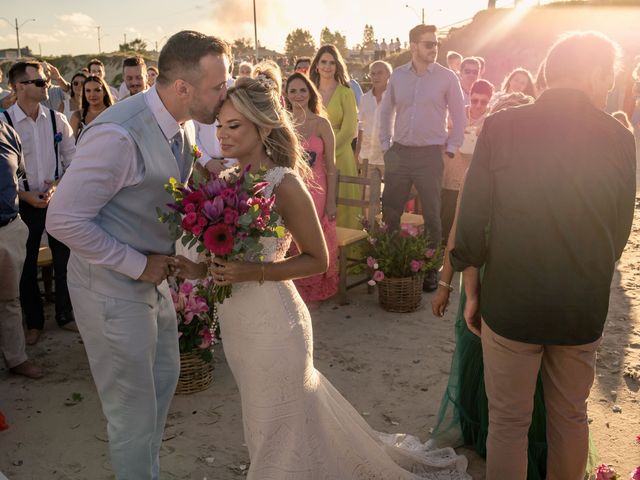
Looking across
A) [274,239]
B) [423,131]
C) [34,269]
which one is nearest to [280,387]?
[274,239]

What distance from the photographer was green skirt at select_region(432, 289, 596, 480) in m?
3.60

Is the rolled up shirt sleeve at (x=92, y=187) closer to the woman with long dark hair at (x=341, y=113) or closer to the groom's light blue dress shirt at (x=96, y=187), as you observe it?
the groom's light blue dress shirt at (x=96, y=187)

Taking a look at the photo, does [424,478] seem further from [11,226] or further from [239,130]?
[11,226]

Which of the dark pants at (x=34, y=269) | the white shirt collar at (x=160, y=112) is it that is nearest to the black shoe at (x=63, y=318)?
the dark pants at (x=34, y=269)

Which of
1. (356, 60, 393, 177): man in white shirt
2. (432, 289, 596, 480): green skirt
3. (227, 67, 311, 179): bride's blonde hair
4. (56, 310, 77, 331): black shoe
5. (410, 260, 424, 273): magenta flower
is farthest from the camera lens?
(356, 60, 393, 177): man in white shirt

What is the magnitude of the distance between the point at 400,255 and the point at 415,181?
0.95 metres

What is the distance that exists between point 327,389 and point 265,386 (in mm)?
415

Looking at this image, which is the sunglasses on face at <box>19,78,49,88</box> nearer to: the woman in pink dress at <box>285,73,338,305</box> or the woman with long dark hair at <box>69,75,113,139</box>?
the woman with long dark hair at <box>69,75,113,139</box>

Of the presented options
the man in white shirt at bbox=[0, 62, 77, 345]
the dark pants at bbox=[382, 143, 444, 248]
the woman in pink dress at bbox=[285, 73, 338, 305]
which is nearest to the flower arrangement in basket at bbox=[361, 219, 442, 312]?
the dark pants at bbox=[382, 143, 444, 248]

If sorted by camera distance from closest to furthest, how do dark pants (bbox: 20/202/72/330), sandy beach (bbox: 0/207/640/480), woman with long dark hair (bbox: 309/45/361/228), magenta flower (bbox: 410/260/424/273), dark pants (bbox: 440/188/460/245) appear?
sandy beach (bbox: 0/207/640/480)
dark pants (bbox: 20/202/72/330)
magenta flower (bbox: 410/260/424/273)
woman with long dark hair (bbox: 309/45/361/228)
dark pants (bbox: 440/188/460/245)

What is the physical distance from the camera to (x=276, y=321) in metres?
3.01

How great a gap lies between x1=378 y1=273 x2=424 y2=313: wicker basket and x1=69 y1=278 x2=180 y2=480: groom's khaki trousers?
Result: 3572 millimetres

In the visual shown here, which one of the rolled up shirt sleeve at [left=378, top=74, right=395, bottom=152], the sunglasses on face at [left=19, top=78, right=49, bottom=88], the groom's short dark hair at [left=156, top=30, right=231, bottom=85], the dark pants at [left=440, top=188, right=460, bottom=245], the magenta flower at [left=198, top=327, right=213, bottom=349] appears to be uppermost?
the sunglasses on face at [left=19, top=78, right=49, bottom=88]

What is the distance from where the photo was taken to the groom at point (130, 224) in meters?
2.57
